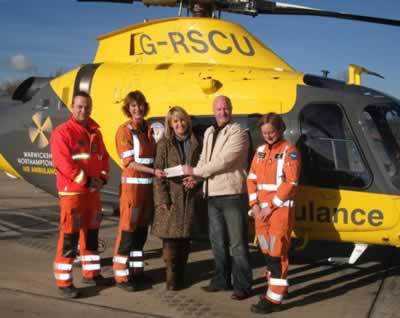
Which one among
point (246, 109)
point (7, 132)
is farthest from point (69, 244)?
point (7, 132)

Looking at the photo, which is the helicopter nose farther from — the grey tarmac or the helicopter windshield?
A: the helicopter windshield

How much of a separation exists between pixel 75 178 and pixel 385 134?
124 inches

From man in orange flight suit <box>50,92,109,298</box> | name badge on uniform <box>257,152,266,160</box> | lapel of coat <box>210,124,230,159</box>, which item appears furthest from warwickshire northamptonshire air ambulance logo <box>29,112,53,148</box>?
name badge on uniform <box>257,152,266,160</box>

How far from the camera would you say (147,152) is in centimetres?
470

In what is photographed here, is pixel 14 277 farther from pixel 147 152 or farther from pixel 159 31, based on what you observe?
pixel 159 31

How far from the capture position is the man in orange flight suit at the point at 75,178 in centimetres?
439

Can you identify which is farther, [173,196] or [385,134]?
[385,134]

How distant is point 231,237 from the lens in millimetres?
4426

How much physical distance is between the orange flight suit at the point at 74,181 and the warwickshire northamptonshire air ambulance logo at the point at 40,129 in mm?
2177

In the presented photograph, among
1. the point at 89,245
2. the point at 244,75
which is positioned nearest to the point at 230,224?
the point at 89,245

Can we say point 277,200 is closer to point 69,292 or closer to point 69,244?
point 69,244

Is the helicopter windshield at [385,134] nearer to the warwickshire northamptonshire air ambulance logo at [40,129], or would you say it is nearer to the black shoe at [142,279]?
the black shoe at [142,279]

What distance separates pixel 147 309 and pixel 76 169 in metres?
1.45

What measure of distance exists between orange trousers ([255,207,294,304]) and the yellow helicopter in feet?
2.86
